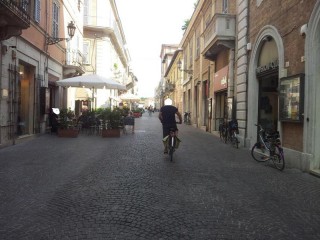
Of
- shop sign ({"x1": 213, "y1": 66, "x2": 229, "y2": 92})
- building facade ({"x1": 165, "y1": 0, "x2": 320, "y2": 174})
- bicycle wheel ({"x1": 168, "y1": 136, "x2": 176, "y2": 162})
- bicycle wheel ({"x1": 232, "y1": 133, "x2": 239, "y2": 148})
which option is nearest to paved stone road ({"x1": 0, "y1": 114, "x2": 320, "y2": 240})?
bicycle wheel ({"x1": 168, "y1": 136, "x2": 176, "y2": 162})

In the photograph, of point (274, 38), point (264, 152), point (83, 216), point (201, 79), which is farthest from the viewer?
point (201, 79)

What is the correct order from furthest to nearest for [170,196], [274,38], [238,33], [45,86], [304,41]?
[45,86], [238,33], [274,38], [304,41], [170,196]

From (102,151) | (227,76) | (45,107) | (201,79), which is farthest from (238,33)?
(201,79)

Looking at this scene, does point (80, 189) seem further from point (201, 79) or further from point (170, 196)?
point (201, 79)

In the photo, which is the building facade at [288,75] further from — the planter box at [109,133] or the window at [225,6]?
the planter box at [109,133]

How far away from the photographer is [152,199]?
5375 millimetres

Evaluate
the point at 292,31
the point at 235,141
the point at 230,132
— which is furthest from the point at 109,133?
the point at 292,31

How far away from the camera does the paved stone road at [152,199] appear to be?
405 centimetres

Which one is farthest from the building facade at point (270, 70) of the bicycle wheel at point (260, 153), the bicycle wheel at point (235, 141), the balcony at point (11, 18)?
the balcony at point (11, 18)

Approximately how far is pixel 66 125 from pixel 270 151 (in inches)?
360

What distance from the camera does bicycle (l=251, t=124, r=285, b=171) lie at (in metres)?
8.57

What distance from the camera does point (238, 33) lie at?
1464 cm

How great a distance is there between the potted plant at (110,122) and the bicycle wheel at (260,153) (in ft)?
23.0

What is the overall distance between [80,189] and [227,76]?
11.4 meters
